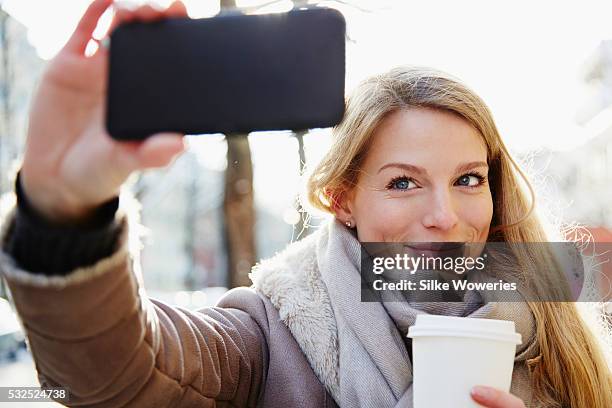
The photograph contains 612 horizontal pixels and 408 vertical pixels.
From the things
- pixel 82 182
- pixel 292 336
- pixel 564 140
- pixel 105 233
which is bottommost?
pixel 564 140

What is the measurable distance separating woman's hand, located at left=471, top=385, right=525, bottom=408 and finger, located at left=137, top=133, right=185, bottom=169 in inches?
34.7

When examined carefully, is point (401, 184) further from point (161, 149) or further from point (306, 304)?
point (161, 149)

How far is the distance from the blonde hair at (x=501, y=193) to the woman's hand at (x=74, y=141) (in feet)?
3.48

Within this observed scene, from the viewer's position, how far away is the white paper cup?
60.8 inches

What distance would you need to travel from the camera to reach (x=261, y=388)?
2.08 m

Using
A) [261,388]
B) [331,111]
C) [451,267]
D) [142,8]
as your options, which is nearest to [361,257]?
[451,267]

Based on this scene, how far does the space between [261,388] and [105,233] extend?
952mm

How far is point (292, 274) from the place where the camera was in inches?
88.0

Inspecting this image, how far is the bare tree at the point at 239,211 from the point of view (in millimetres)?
5332

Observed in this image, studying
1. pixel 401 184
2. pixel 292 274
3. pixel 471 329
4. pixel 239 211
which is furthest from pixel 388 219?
pixel 239 211

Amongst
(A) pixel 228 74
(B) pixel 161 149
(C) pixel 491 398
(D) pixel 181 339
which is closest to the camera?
(B) pixel 161 149

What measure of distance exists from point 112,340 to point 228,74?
2.00 feet

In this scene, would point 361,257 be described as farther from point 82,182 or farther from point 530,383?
point 82,182

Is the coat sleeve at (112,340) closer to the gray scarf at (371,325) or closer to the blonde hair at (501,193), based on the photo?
the gray scarf at (371,325)
